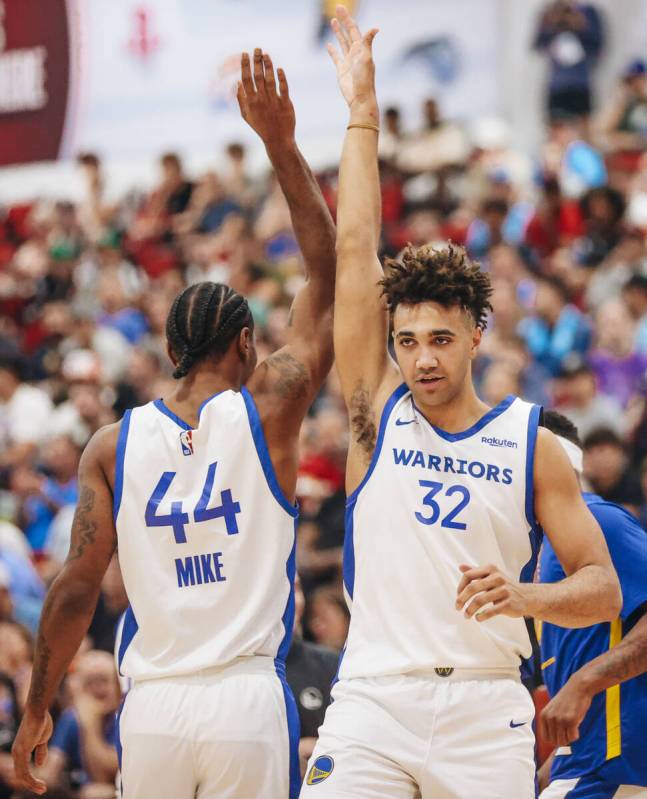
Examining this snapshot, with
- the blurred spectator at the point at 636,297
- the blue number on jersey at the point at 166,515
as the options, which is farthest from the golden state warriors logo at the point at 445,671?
the blurred spectator at the point at 636,297

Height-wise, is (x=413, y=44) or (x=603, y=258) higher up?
(x=413, y=44)

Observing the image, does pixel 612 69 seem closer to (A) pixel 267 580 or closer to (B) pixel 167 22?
(B) pixel 167 22

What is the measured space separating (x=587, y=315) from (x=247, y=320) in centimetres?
721

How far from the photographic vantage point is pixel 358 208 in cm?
501

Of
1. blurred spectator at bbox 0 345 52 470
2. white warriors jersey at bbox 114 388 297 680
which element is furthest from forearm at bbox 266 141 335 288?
blurred spectator at bbox 0 345 52 470

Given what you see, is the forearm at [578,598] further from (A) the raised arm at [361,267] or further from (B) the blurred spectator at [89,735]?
(B) the blurred spectator at [89,735]

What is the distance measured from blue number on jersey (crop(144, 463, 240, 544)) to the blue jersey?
1210 millimetres

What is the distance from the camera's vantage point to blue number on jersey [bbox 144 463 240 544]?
4863 millimetres

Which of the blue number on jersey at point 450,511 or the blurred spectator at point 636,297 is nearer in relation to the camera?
the blue number on jersey at point 450,511

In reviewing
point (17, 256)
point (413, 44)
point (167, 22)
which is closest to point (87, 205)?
point (17, 256)

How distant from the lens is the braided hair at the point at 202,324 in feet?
16.7

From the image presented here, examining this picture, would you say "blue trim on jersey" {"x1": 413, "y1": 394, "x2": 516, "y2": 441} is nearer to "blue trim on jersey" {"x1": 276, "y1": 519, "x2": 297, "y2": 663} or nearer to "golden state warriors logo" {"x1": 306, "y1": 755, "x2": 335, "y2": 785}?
"blue trim on jersey" {"x1": 276, "y1": 519, "x2": 297, "y2": 663}

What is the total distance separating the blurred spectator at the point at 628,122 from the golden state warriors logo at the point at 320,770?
11218 mm

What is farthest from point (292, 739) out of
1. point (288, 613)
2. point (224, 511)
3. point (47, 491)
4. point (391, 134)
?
point (391, 134)
